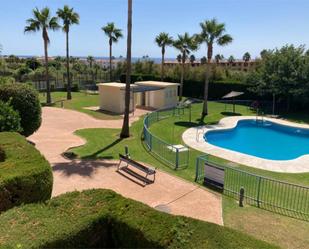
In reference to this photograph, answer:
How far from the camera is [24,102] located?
15555 mm

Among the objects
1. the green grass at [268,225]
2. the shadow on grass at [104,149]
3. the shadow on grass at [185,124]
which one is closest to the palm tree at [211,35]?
the shadow on grass at [185,124]

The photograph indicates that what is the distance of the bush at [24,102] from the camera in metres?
15.4

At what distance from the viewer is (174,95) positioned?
34438 millimetres

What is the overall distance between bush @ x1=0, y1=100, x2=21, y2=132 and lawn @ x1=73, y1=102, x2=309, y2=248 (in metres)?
3.79

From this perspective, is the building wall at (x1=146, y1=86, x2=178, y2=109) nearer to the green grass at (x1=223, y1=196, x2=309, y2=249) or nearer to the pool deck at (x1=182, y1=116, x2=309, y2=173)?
the pool deck at (x1=182, y1=116, x2=309, y2=173)

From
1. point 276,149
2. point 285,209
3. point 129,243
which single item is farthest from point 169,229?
point 276,149

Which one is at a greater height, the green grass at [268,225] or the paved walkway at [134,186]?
the paved walkway at [134,186]

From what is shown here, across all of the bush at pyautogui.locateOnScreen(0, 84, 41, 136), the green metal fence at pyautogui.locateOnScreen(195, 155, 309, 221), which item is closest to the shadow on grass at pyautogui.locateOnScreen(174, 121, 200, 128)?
the green metal fence at pyautogui.locateOnScreen(195, 155, 309, 221)

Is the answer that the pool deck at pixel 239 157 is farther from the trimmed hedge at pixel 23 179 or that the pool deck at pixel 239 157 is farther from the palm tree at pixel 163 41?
the palm tree at pixel 163 41

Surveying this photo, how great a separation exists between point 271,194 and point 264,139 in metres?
12.5

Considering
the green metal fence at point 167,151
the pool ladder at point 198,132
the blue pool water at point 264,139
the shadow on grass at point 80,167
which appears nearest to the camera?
the shadow on grass at point 80,167

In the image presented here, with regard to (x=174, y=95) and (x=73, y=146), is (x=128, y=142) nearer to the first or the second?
(x=73, y=146)

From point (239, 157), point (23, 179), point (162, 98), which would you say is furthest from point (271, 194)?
point (162, 98)

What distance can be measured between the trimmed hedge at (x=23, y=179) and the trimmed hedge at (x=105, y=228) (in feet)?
5.17
